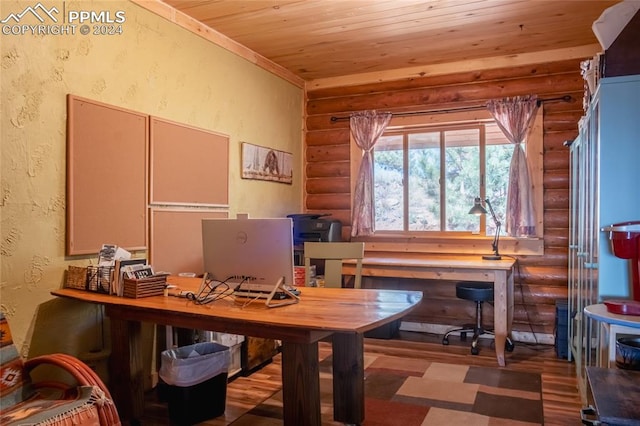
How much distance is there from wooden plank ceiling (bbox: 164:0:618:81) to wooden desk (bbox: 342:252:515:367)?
6.23 feet

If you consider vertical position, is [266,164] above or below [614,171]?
above

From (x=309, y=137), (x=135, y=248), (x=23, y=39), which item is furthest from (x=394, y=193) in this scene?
(x=23, y=39)

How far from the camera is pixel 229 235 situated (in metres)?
2.34

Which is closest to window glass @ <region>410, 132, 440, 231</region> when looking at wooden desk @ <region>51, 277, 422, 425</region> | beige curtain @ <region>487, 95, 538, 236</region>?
beige curtain @ <region>487, 95, 538, 236</region>

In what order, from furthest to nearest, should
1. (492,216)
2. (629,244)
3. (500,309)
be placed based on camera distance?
(492,216)
(500,309)
(629,244)

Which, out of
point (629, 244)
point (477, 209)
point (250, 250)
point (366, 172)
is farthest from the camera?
point (366, 172)

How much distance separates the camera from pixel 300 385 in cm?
191

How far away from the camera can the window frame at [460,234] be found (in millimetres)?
4211

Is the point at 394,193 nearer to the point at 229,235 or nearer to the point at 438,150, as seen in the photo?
the point at 438,150

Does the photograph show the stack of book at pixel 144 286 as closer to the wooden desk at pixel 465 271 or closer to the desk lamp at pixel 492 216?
the wooden desk at pixel 465 271

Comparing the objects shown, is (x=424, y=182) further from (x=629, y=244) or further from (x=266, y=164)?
(x=629, y=244)

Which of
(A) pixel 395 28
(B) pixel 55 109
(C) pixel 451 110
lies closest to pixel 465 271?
(C) pixel 451 110

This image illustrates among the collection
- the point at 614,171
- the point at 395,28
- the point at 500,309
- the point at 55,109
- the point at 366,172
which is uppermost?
the point at 395,28

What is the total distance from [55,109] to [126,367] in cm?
147
